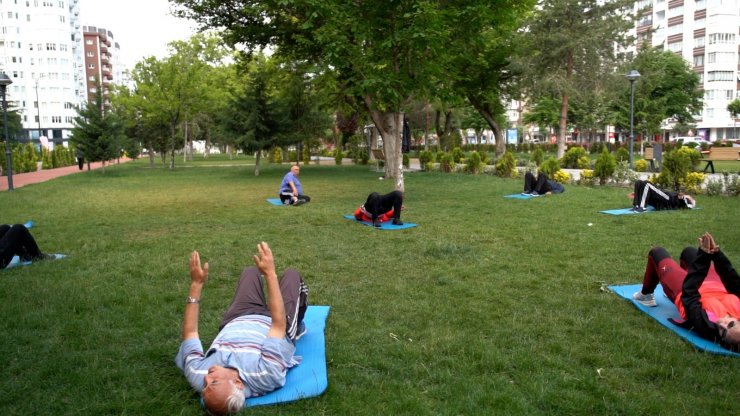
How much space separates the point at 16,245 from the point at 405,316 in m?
5.51

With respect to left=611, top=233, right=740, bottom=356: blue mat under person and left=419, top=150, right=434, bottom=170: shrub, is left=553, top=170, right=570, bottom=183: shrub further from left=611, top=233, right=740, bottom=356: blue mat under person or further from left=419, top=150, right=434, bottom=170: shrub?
left=611, top=233, right=740, bottom=356: blue mat under person

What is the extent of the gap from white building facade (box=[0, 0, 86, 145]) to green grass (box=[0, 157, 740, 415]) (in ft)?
294

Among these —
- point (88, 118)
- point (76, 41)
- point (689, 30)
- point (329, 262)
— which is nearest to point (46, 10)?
point (76, 41)

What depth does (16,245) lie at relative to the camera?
748 centimetres

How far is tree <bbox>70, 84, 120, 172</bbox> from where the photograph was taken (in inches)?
1122

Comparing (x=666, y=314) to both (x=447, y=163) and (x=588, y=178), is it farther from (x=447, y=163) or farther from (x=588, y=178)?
(x=447, y=163)

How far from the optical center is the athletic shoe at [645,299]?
553 centimetres

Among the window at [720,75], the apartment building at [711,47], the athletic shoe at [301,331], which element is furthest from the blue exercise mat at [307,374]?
the window at [720,75]

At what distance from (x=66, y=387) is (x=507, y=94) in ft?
106

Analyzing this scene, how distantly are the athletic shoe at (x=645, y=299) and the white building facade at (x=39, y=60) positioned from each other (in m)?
95.1

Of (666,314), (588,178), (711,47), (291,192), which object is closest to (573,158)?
(588,178)

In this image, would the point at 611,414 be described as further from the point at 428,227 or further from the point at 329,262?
the point at 428,227

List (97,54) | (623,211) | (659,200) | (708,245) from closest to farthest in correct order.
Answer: (708,245)
(659,200)
(623,211)
(97,54)

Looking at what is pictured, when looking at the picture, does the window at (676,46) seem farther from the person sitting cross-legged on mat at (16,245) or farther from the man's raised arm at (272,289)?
the man's raised arm at (272,289)
